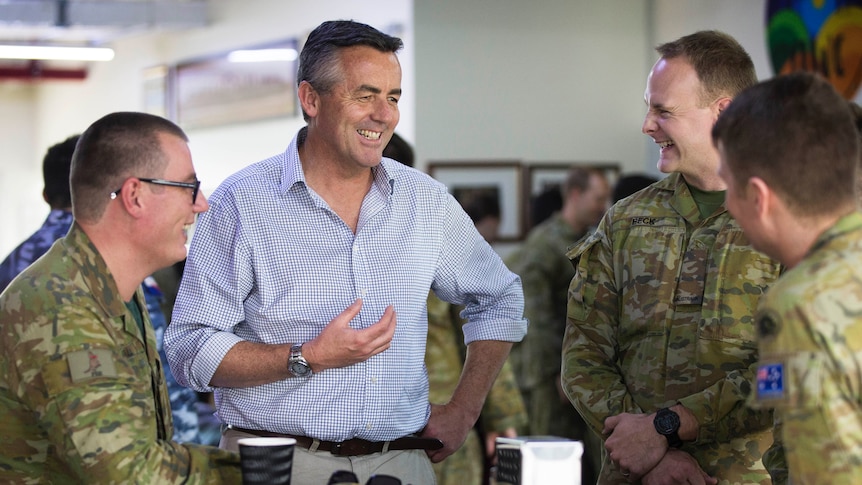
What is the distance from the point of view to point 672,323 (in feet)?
8.64

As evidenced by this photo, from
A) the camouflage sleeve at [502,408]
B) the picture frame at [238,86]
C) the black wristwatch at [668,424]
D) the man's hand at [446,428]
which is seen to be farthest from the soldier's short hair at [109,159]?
the picture frame at [238,86]

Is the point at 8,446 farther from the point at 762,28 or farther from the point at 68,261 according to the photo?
the point at 762,28

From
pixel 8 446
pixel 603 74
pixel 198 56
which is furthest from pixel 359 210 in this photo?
pixel 198 56

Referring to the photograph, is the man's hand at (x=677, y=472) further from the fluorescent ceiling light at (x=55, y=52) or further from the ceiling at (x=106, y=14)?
the fluorescent ceiling light at (x=55, y=52)

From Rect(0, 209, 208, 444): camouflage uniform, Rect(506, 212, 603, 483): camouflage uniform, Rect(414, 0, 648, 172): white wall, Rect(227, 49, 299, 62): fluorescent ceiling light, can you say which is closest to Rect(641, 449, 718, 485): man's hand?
Rect(0, 209, 208, 444): camouflage uniform

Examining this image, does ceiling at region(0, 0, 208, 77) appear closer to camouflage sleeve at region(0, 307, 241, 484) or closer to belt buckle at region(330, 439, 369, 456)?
belt buckle at region(330, 439, 369, 456)

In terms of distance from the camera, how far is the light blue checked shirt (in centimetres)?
260

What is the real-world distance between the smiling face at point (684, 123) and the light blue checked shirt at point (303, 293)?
660 millimetres

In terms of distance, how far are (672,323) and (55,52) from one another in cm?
1133

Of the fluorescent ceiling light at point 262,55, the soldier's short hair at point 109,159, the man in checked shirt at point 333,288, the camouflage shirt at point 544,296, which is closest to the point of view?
the soldier's short hair at point 109,159

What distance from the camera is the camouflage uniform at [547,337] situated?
6102 mm

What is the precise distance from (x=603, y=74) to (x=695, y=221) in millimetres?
5779

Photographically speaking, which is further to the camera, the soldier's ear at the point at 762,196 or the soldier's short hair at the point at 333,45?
the soldier's short hair at the point at 333,45

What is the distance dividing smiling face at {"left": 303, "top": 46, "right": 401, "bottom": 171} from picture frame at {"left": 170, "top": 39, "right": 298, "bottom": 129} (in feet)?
23.6
